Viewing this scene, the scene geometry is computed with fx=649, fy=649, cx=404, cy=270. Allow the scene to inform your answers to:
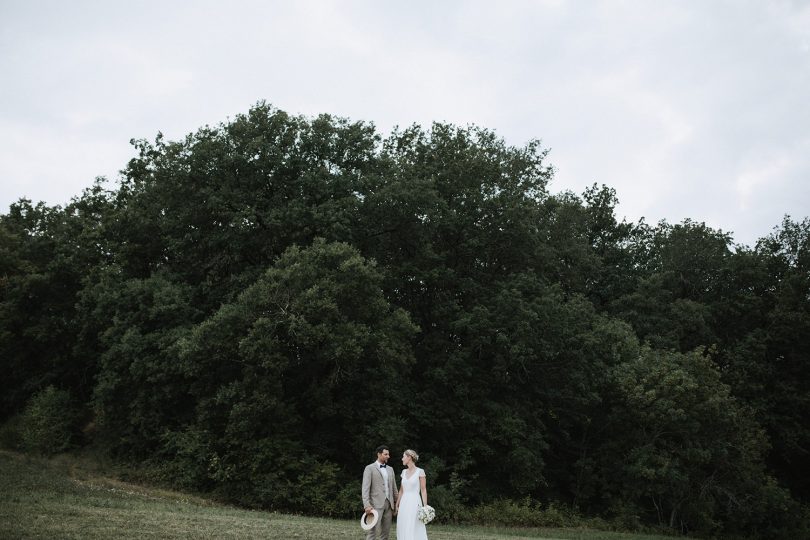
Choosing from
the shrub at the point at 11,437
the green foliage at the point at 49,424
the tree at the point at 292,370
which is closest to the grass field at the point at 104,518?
the tree at the point at 292,370

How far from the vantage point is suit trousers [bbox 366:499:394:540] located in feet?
36.1

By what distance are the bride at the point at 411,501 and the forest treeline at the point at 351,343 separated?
12805 mm

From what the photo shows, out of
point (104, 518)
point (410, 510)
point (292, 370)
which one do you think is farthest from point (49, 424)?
point (410, 510)

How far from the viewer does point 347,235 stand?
2911 cm

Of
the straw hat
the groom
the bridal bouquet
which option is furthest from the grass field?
the bridal bouquet

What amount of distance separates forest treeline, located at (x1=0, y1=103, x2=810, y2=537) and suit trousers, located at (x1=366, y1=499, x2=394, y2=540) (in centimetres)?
1274

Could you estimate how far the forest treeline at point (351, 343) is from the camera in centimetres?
2517

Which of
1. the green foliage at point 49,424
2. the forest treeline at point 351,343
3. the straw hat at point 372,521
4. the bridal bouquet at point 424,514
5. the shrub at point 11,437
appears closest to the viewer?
the straw hat at point 372,521

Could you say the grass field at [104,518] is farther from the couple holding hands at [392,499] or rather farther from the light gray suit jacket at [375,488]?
the light gray suit jacket at [375,488]

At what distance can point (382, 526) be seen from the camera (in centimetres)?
1111

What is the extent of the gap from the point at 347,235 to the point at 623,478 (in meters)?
17.7

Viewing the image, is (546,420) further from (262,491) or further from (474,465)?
(262,491)

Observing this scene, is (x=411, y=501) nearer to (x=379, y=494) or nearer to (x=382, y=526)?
(x=379, y=494)

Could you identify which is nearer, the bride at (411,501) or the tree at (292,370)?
the bride at (411,501)
